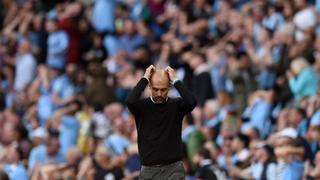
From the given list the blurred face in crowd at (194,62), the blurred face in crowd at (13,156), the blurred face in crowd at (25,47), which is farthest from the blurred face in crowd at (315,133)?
the blurred face in crowd at (25,47)

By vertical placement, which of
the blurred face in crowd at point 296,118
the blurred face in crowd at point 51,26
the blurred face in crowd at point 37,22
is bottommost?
the blurred face in crowd at point 296,118

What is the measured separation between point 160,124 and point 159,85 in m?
0.41

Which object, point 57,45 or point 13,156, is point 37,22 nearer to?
point 57,45

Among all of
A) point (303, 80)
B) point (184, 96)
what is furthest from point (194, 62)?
point (184, 96)

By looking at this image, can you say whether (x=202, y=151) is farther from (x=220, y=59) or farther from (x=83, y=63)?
(x=83, y=63)

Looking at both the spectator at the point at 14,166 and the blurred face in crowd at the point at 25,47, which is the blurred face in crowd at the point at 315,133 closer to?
the spectator at the point at 14,166

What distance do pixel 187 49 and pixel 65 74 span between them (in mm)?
2596

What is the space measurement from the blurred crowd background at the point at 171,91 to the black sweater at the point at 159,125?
10.8ft

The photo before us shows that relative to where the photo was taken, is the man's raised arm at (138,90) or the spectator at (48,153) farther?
the spectator at (48,153)

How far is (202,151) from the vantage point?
55.4 feet

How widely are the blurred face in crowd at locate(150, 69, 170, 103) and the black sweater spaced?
72 mm

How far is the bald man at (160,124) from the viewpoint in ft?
40.8

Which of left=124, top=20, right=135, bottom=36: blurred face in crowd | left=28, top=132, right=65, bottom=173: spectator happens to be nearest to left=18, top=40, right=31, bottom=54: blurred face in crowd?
left=124, top=20, right=135, bottom=36: blurred face in crowd

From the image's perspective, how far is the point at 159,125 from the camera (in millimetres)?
12492
